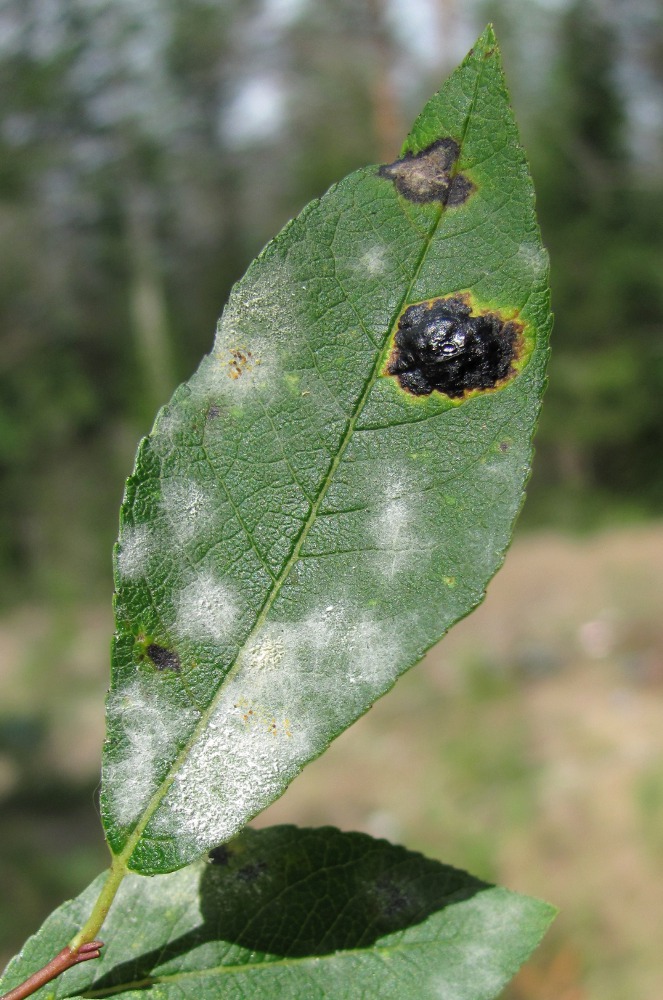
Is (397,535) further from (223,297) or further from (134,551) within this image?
(223,297)

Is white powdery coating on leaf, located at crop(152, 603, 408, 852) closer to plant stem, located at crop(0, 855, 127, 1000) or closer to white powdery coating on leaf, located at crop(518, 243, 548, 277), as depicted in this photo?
plant stem, located at crop(0, 855, 127, 1000)

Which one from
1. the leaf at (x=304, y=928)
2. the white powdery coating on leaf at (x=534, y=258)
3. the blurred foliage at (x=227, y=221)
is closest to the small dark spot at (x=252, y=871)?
the leaf at (x=304, y=928)

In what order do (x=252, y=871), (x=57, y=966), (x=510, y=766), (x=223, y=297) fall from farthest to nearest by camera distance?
(x=223, y=297), (x=510, y=766), (x=252, y=871), (x=57, y=966)

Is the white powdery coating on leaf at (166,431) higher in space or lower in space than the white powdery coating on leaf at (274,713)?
higher

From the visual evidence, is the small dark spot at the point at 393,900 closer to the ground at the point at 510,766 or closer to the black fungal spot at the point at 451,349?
the black fungal spot at the point at 451,349

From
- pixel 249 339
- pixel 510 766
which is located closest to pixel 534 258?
pixel 249 339

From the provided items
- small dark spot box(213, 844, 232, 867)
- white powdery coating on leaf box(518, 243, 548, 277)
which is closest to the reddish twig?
small dark spot box(213, 844, 232, 867)
